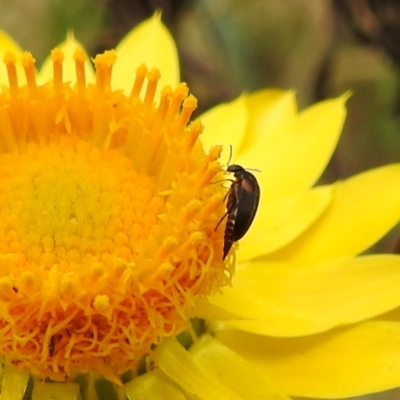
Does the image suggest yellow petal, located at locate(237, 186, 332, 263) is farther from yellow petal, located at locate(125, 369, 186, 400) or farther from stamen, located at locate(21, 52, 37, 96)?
stamen, located at locate(21, 52, 37, 96)

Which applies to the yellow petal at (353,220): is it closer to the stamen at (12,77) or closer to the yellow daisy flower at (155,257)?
the yellow daisy flower at (155,257)

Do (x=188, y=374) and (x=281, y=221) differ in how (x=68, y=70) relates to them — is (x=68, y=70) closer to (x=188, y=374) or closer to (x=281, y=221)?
(x=281, y=221)

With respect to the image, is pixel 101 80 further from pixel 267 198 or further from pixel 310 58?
pixel 310 58

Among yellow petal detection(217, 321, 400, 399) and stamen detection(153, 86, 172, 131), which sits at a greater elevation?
stamen detection(153, 86, 172, 131)

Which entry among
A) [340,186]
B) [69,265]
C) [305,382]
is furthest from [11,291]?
[340,186]

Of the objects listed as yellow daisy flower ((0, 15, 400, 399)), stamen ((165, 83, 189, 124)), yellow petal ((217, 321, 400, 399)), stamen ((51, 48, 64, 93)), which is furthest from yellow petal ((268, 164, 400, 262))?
stamen ((51, 48, 64, 93))
